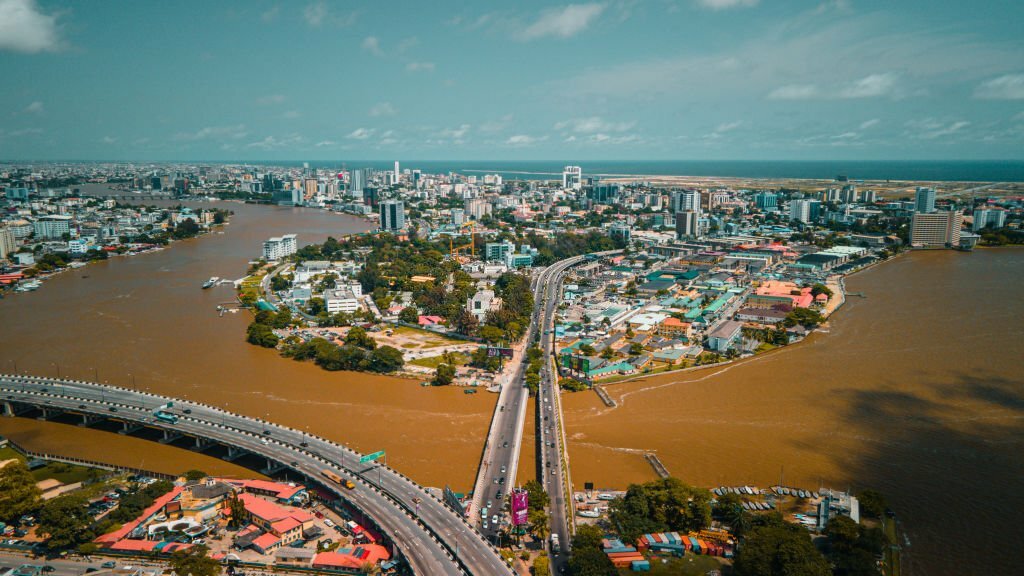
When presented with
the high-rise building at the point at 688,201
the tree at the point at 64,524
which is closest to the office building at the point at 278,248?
the tree at the point at 64,524

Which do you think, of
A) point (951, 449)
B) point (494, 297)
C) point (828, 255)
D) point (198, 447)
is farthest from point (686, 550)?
point (828, 255)

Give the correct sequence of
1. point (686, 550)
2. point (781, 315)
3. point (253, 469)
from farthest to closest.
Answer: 1. point (781, 315)
2. point (253, 469)
3. point (686, 550)

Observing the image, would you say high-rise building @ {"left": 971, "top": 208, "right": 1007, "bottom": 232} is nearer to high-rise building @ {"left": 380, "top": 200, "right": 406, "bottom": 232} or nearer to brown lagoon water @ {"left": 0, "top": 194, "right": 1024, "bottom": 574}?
brown lagoon water @ {"left": 0, "top": 194, "right": 1024, "bottom": 574}

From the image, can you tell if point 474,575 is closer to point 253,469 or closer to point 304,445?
point 304,445

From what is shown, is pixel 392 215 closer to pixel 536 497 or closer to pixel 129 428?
pixel 129 428

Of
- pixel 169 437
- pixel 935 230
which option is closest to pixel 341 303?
pixel 169 437

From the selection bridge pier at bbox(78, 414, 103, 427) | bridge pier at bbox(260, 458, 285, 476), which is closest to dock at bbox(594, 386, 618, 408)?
bridge pier at bbox(260, 458, 285, 476)
